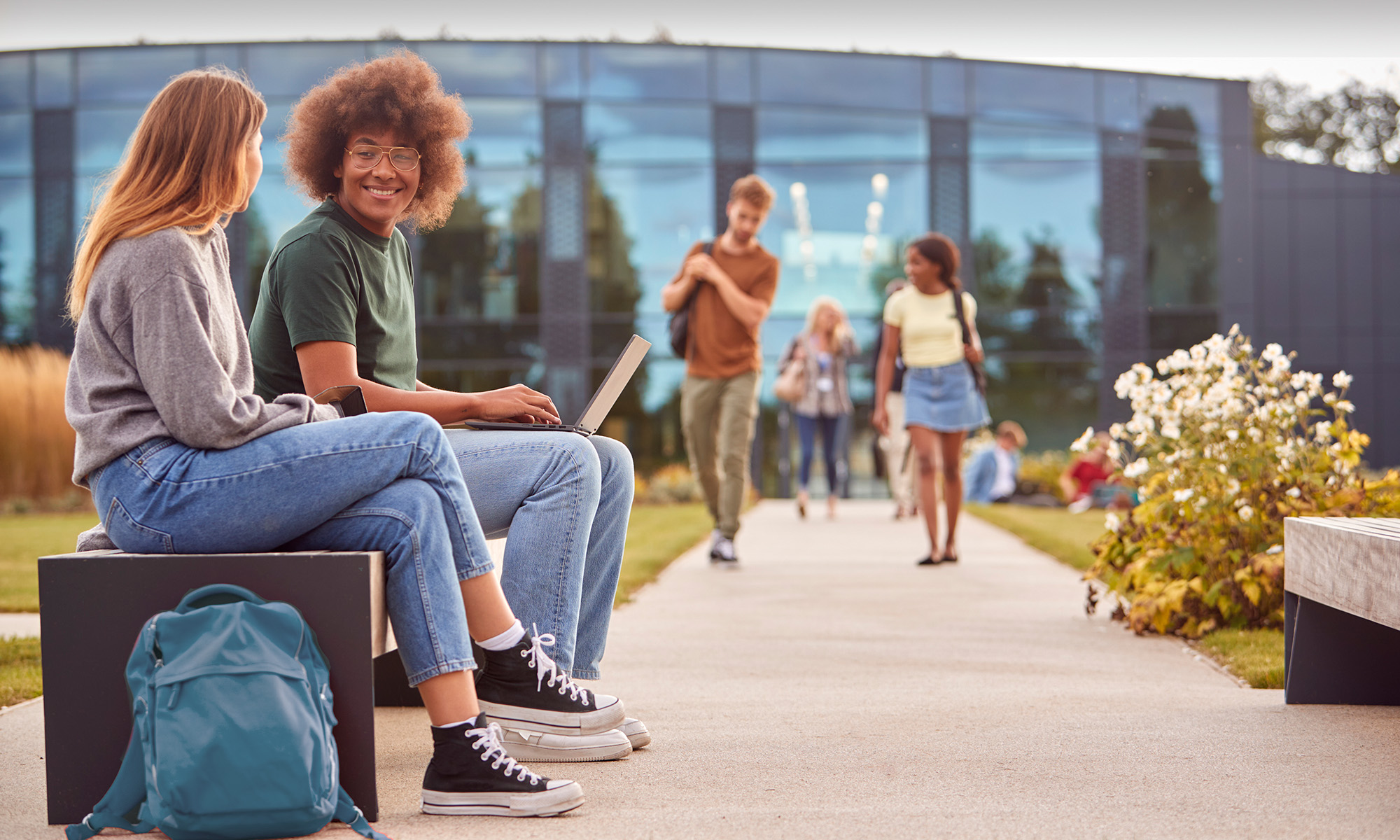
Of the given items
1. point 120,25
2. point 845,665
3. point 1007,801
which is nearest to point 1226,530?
point 845,665

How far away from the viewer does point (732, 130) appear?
2020cm

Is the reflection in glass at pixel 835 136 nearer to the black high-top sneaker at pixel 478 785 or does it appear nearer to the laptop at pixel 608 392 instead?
the laptop at pixel 608 392

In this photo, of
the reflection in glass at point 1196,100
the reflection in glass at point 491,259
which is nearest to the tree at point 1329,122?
the reflection in glass at point 1196,100

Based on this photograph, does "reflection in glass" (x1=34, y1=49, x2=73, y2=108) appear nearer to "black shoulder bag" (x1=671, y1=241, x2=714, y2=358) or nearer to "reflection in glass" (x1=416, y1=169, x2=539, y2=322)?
"reflection in glass" (x1=416, y1=169, x2=539, y2=322)

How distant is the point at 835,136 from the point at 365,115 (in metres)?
17.9

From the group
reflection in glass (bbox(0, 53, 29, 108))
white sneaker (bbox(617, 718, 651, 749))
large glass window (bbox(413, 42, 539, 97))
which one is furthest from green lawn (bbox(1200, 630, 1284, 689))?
reflection in glass (bbox(0, 53, 29, 108))

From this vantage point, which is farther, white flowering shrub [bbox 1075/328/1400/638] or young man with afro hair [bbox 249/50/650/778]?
white flowering shrub [bbox 1075/328/1400/638]

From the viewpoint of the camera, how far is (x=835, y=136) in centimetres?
2028

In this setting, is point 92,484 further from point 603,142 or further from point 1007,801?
point 603,142

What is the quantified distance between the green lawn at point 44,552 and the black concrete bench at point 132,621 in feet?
2.82

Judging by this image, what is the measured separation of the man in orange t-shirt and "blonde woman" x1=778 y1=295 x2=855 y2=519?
3.96 meters

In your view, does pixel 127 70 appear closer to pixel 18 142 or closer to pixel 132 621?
pixel 18 142

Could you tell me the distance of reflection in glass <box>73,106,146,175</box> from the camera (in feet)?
65.8

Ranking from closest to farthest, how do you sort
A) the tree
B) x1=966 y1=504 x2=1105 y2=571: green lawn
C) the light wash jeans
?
the light wash jeans < x1=966 y1=504 x2=1105 y2=571: green lawn < the tree
